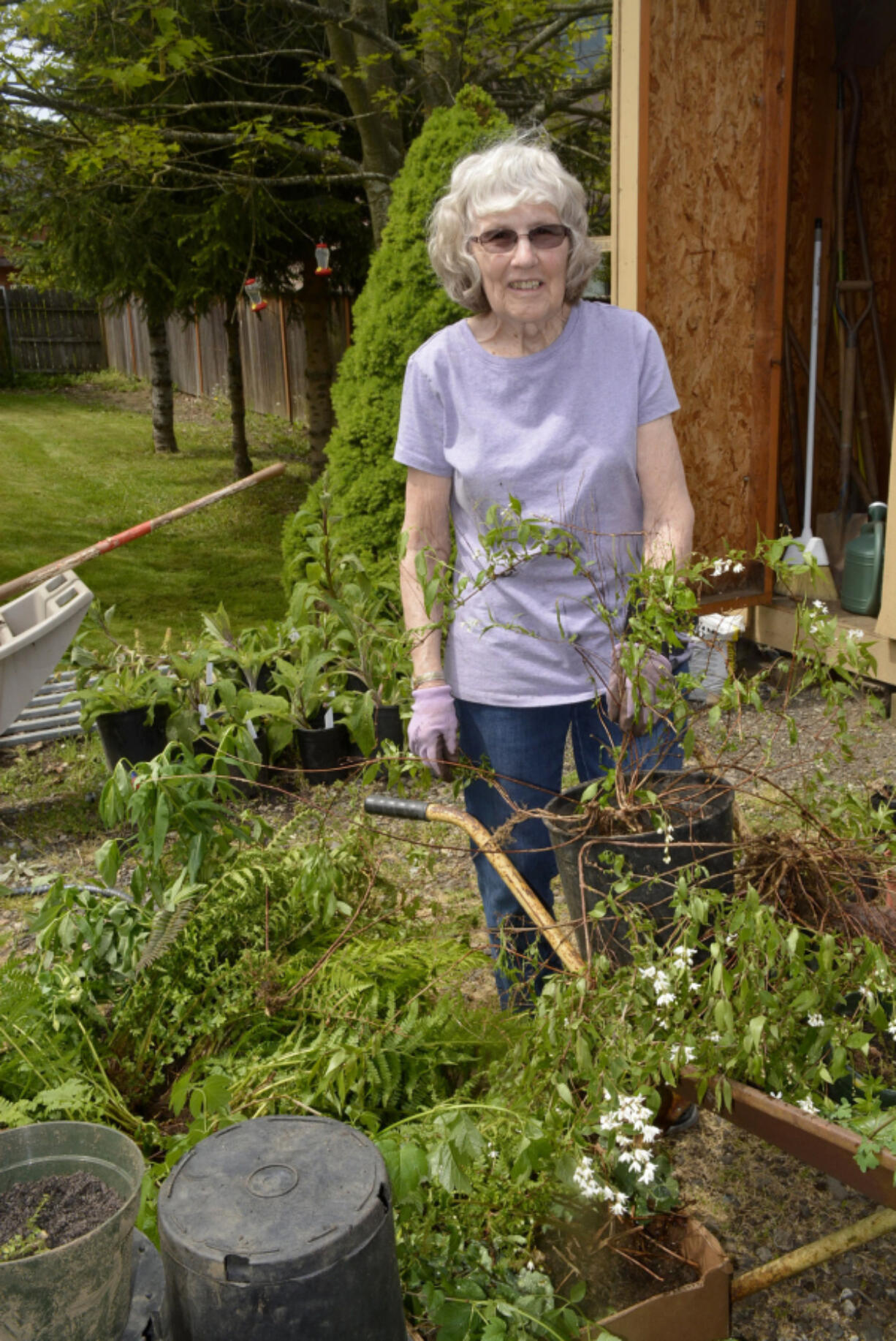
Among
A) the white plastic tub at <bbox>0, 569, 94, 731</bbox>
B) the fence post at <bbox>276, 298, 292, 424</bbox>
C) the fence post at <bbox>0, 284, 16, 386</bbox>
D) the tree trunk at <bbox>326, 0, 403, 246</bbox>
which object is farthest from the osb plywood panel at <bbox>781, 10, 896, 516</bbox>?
the fence post at <bbox>0, 284, 16, 386</bbox>

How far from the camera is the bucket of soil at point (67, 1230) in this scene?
1.25m

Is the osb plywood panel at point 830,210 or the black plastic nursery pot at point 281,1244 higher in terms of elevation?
the osb plywood panel at point 830,210

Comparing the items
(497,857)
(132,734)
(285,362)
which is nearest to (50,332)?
(285,362)

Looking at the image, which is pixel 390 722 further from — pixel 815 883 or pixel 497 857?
pixel 815 883

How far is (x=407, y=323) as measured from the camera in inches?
205

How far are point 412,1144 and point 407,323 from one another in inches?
162

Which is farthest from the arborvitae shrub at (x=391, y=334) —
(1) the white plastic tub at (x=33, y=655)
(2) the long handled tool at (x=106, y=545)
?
(1) the white plastic tub at (x=33, y=655)

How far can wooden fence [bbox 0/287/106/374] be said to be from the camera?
22.3 m

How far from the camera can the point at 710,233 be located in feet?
15.4

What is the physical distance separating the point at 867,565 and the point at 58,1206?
14.3ft

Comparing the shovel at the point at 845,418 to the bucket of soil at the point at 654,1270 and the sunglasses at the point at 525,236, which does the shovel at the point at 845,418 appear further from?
the bucket of soil at the point at 654,1270

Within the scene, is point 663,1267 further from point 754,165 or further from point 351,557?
point 754,165

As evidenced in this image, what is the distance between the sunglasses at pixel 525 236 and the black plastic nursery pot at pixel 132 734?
2668 millimetres

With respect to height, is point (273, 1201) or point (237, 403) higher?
point (237, 403)
